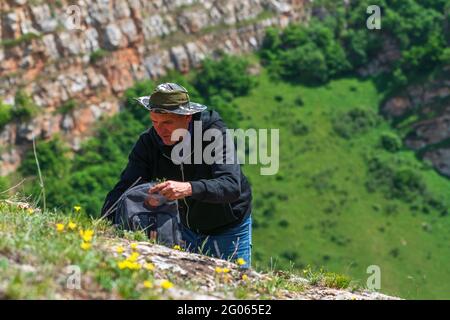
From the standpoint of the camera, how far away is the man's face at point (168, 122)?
10.4 m

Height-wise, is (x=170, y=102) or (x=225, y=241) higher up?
(x=170, y=102)

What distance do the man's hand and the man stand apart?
0.01 metres

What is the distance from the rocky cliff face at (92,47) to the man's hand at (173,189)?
72.9 m

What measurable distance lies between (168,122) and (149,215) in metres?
0.95

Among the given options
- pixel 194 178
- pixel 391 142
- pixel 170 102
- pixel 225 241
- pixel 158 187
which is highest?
pixel 170 102

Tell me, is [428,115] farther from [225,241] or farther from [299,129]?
[225,241]

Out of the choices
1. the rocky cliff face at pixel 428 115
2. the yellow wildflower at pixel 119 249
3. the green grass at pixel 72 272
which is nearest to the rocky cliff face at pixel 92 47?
the rocky cliff face at pixel 428 115

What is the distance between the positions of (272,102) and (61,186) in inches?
1089

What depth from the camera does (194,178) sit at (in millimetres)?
10727

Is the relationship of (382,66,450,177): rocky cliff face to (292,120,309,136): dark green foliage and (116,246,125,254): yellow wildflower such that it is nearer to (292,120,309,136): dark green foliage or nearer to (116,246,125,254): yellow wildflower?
(292,120,309,136): dark green foliage

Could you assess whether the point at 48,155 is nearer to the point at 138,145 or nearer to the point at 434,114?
the point at 434,114

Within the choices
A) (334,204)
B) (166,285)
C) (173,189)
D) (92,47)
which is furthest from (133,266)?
(334,204)

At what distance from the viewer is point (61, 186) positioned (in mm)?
86438

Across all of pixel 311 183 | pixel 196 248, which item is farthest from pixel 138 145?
pixel 311 183
